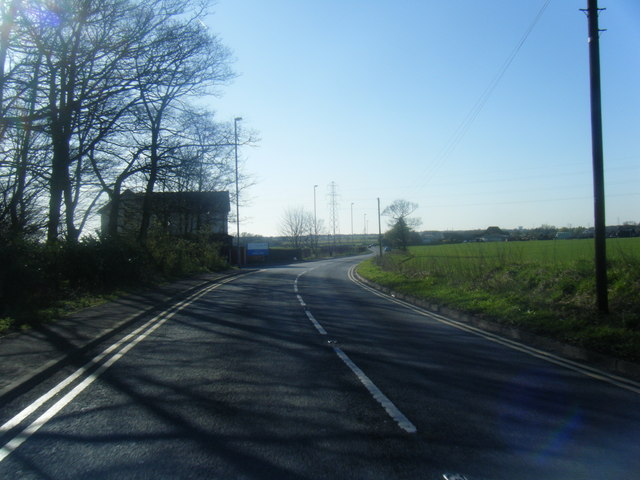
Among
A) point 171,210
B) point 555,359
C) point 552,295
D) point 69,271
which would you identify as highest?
point 171,210

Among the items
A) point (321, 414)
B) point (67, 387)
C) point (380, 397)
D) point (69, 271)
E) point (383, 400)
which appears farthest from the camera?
point (69, 271)

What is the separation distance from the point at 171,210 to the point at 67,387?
1018 inches

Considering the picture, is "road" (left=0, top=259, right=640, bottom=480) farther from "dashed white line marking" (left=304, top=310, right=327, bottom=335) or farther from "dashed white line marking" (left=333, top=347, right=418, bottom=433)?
"dashed white line marking" (left=304, top=310, right=327, bottom=335)

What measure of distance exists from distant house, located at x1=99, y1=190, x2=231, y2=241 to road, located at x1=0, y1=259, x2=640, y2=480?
1904 centimetres

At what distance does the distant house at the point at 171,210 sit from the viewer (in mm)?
29641

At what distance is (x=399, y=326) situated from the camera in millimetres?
11742

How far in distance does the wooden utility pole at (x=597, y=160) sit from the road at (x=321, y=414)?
8.26 ft

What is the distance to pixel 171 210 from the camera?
31.5 metres

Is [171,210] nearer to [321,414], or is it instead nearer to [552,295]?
[552,295]

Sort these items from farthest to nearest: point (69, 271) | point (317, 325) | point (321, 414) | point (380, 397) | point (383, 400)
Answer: point (69, 271), point (317, 325), point (380, 397), point (383, 400), point (321, 414)

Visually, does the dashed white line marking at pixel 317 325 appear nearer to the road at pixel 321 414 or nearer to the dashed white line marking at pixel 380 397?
the road at pixel 321 414

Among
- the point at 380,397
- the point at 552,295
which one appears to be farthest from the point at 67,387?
the point at 552,295

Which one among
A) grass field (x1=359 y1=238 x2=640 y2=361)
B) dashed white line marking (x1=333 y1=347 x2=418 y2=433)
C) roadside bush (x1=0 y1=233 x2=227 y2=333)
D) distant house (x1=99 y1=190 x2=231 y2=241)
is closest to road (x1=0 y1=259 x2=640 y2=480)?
dashed white line marking (x1=333 y1=347 x2=418 y2=433)

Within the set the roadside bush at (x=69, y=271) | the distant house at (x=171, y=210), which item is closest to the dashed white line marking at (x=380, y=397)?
the roadside bush at (x=69, y=271)
